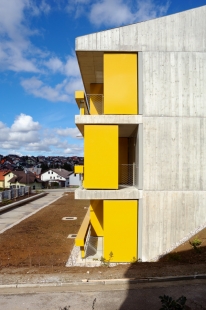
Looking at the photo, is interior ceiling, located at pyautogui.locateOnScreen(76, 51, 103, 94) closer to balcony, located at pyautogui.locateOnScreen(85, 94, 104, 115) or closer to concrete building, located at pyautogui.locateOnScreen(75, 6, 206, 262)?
concrete building, located at pyautogui.locateOnScreen(75, 6, 206, 262)

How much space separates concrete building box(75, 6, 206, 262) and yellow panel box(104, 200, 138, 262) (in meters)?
0.04

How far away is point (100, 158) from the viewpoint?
34.0 ft

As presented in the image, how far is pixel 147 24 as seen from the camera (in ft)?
34.1

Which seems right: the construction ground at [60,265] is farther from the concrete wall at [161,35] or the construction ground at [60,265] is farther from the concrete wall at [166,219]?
the concrete wall at [161,35]

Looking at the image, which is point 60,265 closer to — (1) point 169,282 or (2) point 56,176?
(1) point 169,282

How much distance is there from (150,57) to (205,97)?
8.70 feet

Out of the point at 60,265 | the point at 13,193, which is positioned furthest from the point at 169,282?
the point at 13,193

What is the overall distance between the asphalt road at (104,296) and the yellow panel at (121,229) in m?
2.86

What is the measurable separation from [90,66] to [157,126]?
4.21 meters

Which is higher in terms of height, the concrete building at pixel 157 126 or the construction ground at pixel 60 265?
the concrete building at pixel 157 126

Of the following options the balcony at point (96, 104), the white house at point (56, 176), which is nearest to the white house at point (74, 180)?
the white house at point (56, 176)

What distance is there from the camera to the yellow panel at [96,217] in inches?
569

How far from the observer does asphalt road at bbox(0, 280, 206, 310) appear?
6148 mm

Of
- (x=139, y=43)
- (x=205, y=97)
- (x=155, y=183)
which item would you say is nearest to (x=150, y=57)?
(x=139, y=43)
